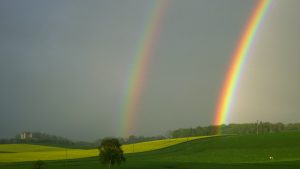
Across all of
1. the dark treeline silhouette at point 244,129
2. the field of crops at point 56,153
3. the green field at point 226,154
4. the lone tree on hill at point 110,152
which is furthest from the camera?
the dark treeline silhouette at point 244,129

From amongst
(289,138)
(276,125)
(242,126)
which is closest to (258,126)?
(276,125)

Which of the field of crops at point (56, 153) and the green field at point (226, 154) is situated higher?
the green field at point (226, 154)

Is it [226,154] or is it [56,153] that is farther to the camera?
[56,153]

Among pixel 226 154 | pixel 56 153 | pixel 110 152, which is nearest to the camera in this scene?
pixel 110 152

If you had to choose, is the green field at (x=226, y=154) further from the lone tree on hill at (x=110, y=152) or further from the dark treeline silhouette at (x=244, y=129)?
the dark treeline silhouette at (x=244, y=129)

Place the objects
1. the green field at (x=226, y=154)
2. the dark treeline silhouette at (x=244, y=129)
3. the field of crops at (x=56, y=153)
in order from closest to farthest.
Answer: the green field at (x=226, y=154) < the field of crops at (x=56, y=153) < the dark treeline silhouette at (x=244, y=129)

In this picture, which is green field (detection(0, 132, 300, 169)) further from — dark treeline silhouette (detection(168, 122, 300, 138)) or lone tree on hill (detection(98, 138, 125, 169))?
dark treeline silhouette (detection(168, 122, 300, 138))

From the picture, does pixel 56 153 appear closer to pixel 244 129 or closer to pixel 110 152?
pixel 110 152

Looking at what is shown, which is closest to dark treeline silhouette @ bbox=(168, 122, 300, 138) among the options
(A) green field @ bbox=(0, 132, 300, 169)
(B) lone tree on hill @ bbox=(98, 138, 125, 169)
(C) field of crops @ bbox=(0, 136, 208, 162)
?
(C) field of crops @ bbox=(0, 136, 208, 162)

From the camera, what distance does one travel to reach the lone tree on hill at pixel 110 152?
54094mm

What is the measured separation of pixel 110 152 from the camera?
54094 mm

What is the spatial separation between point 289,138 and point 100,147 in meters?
63.3

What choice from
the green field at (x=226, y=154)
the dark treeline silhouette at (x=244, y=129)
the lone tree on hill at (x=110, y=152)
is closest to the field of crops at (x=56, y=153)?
the green field at (x=226, y=154)

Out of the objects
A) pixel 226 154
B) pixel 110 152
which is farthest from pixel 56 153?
pixel 110 152
